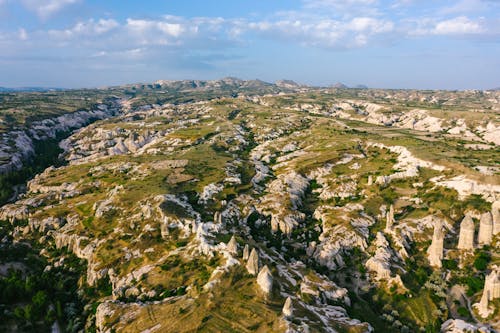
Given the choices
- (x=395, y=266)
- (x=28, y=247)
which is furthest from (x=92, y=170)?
(x=395, y=266)

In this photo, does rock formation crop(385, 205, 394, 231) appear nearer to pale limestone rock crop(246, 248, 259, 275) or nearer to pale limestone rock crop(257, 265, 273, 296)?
pale limestone rock crop(246, 248, 259, 275)

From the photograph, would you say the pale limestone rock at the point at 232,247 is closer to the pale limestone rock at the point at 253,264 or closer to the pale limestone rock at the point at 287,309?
the pale limestone rock at the point at 253,264

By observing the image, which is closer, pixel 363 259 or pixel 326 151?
pixel 363 259

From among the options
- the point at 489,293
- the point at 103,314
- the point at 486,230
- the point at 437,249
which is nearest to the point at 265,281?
the point at 103,314

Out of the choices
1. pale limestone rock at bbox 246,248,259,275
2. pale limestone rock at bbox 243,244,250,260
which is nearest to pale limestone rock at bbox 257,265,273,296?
pale limestone rock at bbox 246,248,259,275

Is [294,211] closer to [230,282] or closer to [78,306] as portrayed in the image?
[230,282]

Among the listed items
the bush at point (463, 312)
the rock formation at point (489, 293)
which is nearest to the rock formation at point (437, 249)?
the bush at point (463, 312)

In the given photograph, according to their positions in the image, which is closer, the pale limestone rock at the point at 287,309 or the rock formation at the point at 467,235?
the pale limestone rock at the point at 287,309
